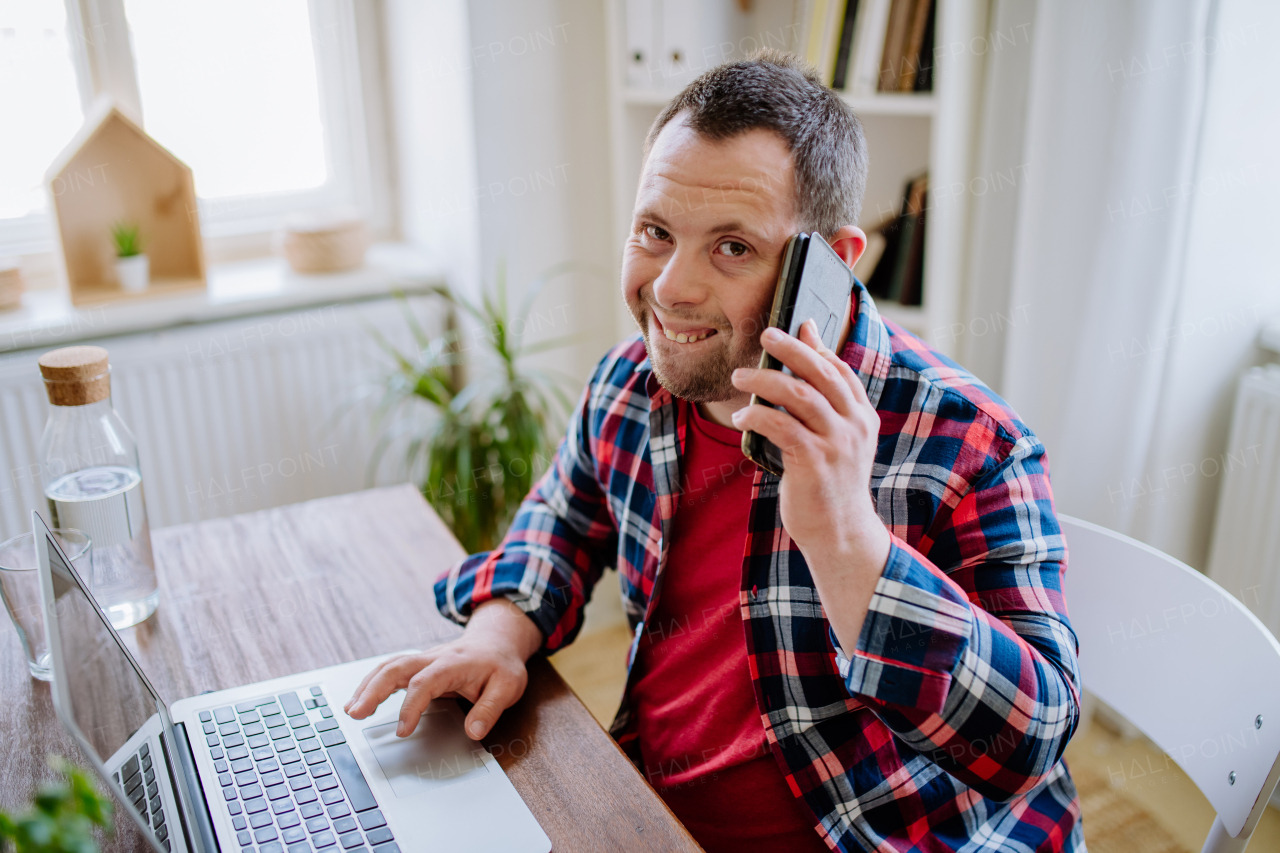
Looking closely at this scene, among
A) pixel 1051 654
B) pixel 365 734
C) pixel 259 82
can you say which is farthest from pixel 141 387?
pixel 1051 654

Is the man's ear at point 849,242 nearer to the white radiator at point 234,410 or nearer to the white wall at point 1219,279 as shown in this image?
the white wall at point 1219,279

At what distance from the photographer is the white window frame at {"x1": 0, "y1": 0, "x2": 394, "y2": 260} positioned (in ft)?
7.23

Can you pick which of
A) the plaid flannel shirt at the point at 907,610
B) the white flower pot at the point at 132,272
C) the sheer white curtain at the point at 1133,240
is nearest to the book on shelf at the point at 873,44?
the sheer white curtain at the point at 1133,240

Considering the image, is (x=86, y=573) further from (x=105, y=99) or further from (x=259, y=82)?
(x=259, y=82)

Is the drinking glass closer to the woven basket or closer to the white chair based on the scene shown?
the white chair

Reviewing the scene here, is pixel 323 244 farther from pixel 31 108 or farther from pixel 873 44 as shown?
pixel 873 44

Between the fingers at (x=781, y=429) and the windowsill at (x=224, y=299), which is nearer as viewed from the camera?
the fingers at (x=781, y=429)

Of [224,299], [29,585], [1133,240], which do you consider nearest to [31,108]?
[224,299]

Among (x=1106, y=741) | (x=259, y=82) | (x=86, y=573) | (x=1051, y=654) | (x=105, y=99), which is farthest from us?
(x=259, y=82)

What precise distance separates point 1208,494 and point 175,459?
2067mm

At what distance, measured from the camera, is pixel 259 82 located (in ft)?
7.84

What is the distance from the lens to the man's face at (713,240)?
101cm

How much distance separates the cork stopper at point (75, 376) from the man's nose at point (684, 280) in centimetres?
62

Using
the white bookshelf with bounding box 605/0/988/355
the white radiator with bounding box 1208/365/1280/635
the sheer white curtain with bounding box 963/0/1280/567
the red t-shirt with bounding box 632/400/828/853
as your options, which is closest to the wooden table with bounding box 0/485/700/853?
the red t-shirt with bounding box 632/400/828/853
